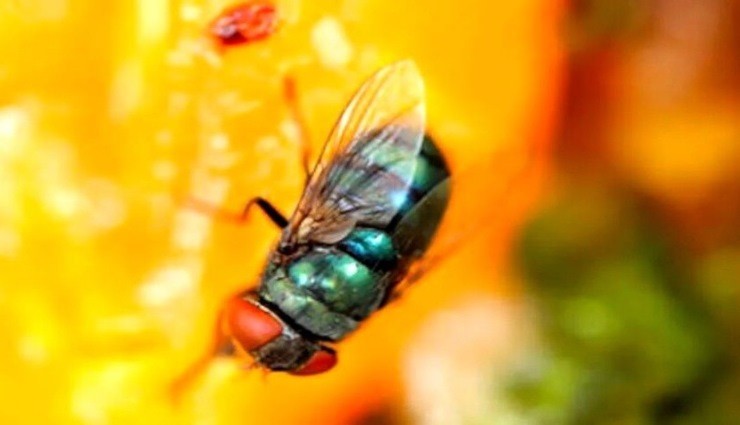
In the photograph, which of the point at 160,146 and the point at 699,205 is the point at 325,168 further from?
the point at 699,205

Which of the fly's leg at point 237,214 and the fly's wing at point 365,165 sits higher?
the fly's leg at point 237,214

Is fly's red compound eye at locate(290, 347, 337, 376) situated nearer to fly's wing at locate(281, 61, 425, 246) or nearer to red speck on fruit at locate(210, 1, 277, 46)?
fly's wing at locate(281, 61, 425, 246)

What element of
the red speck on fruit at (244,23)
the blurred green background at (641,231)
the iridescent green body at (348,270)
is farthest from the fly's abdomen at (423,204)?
the blurred green background at (641,231)

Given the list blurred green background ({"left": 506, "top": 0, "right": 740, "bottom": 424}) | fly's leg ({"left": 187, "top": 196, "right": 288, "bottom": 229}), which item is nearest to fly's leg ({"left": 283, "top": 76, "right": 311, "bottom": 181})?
fly's leg ({"left": 187, "top": 196, "right": 288, "bottom": 229})

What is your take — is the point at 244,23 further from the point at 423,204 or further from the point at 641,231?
the point at 641,231

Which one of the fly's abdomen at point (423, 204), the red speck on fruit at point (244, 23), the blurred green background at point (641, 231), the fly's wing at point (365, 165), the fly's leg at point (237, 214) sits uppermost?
the red speck on fruit at point (244, 23)

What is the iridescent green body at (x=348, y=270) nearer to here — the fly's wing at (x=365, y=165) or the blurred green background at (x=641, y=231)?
the fly's wing at (x=365, y=165)
